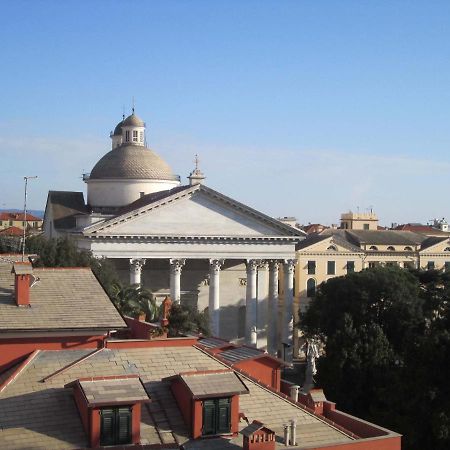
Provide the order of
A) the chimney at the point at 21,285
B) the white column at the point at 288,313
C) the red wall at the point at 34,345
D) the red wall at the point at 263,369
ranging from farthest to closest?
the white column at the point at 288,313, the red wall at the point at 263,369, the chimney at the point at 21,285, the red wall at the point at 34,345

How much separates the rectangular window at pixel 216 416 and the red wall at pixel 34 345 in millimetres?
3574

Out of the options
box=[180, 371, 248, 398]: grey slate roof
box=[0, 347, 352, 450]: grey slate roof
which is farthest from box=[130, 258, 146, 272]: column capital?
box=[180, 371, 248, 398]: grey slate roof

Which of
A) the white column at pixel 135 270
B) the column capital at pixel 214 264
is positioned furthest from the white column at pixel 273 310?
the white column at pixel 135 270

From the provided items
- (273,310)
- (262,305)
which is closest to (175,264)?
(273,310)

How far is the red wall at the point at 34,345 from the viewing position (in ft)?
63.2

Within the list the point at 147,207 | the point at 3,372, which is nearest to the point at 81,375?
the point at 3,372

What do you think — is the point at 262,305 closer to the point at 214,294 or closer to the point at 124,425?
the point at 214,294

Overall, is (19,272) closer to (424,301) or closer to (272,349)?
(424,301)

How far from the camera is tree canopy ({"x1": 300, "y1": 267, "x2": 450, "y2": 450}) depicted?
35.4 metres

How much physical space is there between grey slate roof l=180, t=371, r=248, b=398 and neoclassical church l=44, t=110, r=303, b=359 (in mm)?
40781

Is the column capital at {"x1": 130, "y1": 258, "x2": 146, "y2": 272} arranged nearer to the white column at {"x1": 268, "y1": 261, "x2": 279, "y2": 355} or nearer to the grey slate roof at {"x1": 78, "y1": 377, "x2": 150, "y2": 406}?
the white column at {"x1": 268, "y1": 261, "x2": 279, "y2": 355}

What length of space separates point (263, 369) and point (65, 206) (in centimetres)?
5143

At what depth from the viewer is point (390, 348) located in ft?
151

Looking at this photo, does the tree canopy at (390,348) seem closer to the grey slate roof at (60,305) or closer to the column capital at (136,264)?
the column capital at (136,264)
